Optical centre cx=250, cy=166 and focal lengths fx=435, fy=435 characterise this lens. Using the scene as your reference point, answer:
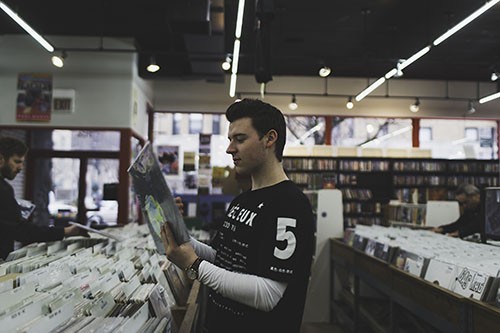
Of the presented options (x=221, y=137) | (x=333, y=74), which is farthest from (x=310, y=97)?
(x=221, y=137)

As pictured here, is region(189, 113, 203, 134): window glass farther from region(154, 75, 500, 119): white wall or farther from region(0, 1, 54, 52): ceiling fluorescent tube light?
region(0, 1, 54, 52): ceiling fluorescent tube light

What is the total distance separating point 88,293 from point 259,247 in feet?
2.34

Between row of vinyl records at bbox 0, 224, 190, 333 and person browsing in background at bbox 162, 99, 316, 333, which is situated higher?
person browsing in background at bbox 162, 99, 316, 333

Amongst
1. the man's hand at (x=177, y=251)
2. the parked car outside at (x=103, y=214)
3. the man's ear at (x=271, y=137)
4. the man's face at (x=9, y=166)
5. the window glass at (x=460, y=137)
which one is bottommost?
the parked car outside at (x=103, y=214)

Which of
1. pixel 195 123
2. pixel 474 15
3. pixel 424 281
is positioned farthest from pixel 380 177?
pixel 424 281

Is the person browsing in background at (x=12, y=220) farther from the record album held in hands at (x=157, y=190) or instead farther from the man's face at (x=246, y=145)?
the man's face at (x=246, y=145)

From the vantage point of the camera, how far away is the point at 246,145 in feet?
4.51

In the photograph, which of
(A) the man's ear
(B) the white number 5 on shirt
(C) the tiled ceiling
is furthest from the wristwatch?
(C) the tiled ceiling

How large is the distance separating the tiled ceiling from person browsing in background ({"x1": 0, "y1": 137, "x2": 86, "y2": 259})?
327 cm

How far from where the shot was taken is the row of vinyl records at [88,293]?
4.00 feet

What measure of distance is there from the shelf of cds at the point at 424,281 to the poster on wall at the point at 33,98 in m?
6.10

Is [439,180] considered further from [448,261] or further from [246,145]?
[246,145]

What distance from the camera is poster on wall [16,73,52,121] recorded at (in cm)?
796

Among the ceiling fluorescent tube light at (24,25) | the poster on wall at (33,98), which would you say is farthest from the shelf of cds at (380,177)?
the ceiling fluorescent tube light at (24,25)
